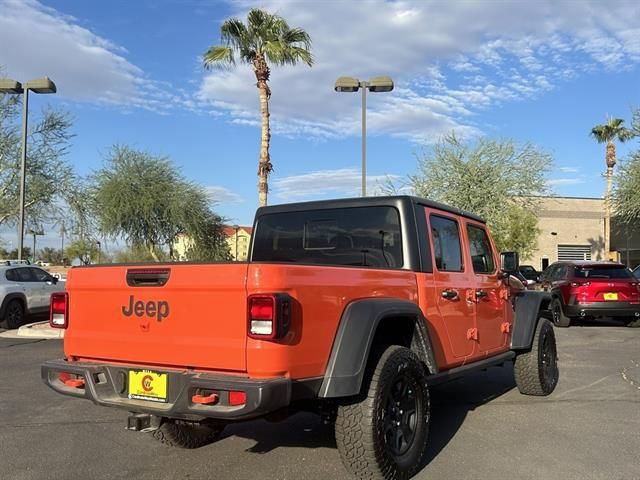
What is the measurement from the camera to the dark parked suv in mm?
13305

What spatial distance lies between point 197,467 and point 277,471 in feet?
2.02

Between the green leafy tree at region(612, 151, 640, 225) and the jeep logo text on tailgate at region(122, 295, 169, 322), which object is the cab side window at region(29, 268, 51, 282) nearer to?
the jeep logo text on tailgate at region(122, 295, 169, 322)

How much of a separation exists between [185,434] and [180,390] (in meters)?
1.48

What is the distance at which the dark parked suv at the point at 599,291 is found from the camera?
43.7 feet

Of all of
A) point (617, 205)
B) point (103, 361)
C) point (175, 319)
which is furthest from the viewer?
point (617, 205)

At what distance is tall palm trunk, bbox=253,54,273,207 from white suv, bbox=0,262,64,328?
651 cm

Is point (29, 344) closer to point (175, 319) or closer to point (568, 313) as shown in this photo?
point (175, 319)

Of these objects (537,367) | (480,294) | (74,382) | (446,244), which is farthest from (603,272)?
(74,382)

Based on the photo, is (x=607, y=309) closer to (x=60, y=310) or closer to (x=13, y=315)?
(x=60, y=310)

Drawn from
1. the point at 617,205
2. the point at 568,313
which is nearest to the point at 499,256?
the point at 568,313

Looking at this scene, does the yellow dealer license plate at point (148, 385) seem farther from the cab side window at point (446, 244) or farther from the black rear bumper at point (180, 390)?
the cab side window at point (446, 244)

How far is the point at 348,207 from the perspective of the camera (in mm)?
5266

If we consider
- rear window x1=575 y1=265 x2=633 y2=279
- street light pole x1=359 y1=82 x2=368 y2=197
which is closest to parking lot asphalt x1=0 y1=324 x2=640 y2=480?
rear window x1=575 y1=265 x2=633 y2=279

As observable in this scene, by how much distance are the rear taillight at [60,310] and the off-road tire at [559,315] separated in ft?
39.5
